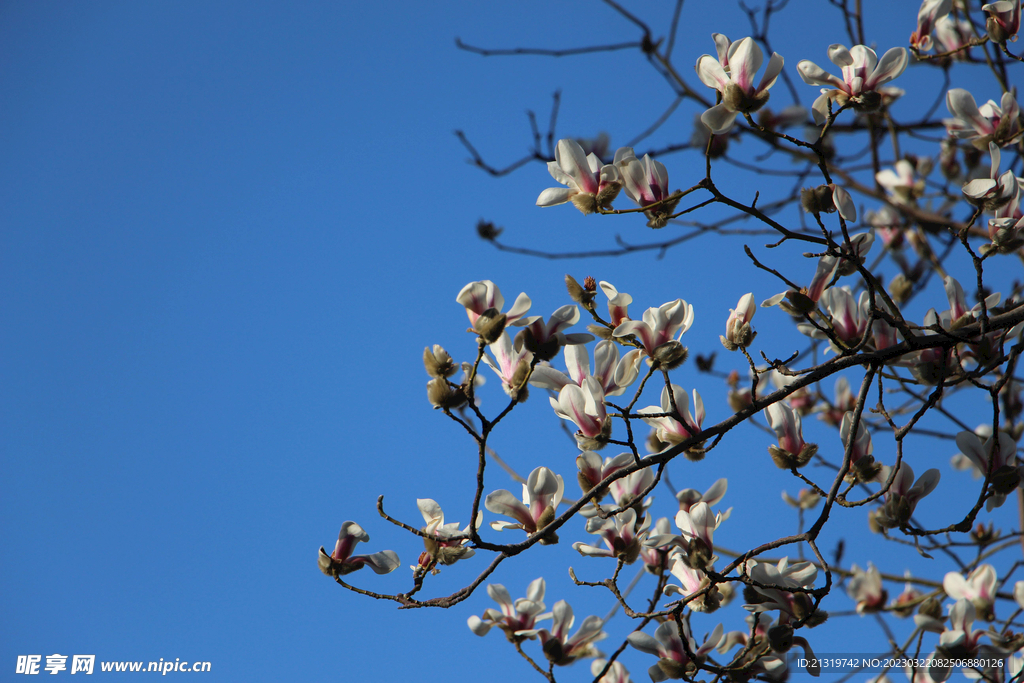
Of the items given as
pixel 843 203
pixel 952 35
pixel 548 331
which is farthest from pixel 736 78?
pixel 952 35

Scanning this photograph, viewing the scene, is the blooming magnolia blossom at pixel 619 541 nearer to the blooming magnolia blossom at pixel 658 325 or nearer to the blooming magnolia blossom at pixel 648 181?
the blooming magnolia blossom at pixel 658 325

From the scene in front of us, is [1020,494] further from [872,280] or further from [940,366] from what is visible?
[872,280]

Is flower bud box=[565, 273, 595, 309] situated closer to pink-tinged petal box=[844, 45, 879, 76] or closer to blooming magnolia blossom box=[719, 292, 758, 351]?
blooming magnolia blossom box=[719, 292, 758, 351]

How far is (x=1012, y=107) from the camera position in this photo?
4.90ft

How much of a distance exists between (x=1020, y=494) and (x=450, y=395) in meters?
2.00

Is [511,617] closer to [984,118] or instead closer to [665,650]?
[665,650]

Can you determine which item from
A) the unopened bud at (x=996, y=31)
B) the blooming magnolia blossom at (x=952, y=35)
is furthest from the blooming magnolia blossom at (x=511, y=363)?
the blooming magnolia blossom at (x=952, y=35)

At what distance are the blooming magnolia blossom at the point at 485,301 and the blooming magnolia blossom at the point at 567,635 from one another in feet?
2.28

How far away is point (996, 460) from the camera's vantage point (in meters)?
1.35

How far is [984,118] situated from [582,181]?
1.01 metres

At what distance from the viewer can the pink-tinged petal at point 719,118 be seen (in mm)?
1181

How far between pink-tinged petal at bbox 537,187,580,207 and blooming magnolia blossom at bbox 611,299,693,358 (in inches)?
10.2

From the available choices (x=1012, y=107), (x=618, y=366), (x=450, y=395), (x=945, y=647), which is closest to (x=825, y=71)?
(x=1012, y=107)

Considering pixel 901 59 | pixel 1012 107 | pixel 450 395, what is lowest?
pixel 450 395
